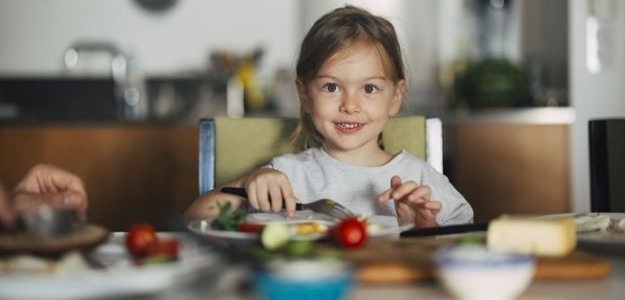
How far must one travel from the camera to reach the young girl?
66.2 inches

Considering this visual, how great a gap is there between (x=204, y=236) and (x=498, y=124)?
2.92 metres

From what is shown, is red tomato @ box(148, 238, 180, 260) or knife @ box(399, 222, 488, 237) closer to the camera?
red tomato @ box(148, 238, 180, 260)

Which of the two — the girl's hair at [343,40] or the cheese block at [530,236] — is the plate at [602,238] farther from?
the girl's hair at [343,40]

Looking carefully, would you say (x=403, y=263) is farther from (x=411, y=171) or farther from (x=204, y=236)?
(x=411, y=171)

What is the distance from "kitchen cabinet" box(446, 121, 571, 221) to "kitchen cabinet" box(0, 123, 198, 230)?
1160 millimetres

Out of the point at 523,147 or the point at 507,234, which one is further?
the point at 523,147

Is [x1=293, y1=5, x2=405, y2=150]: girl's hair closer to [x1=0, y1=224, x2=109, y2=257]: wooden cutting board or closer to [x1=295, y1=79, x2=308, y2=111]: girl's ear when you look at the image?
[x1=295, y1=79, x2=308, y2=111]: girl's ear

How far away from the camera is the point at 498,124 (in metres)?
3.86

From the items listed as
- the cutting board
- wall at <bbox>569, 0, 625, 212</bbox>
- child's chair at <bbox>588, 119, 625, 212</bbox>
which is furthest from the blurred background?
the cutting board

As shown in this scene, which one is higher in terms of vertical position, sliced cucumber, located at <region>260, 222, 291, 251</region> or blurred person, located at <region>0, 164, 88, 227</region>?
blurred person, located at <region>0, 164, 88, 227</region>

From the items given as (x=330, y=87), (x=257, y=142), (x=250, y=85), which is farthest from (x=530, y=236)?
(x=250, y=85)

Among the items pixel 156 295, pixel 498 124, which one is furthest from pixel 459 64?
pixel 156 295

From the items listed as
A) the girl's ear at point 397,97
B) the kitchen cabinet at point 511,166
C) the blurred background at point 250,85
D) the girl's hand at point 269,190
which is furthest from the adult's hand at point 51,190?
the kitchen cabinet at point 511,166

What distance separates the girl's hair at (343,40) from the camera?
1727mm
